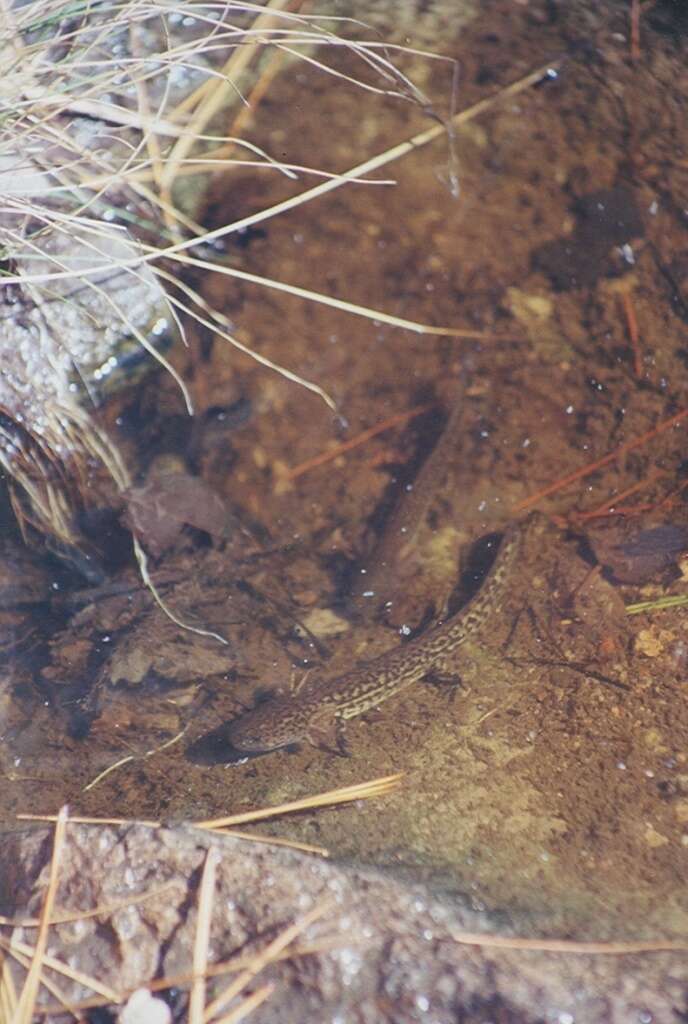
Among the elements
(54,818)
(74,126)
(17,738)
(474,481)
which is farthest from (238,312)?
(54,818)

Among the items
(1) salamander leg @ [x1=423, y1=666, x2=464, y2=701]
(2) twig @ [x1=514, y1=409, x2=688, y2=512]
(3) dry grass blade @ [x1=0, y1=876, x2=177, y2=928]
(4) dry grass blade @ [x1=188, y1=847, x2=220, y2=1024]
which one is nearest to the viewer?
(4) dry grass blade @ [x1=188, y1=847, x2=220, y2=1024]

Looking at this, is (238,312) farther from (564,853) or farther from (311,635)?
(564,853)

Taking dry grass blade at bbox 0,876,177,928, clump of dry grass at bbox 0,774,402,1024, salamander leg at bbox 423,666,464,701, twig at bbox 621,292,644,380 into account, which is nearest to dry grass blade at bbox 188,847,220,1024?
clump of dry grass at bbox 0,774,402,1024

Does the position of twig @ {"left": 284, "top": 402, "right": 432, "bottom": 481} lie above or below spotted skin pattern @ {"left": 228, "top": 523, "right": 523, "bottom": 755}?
above

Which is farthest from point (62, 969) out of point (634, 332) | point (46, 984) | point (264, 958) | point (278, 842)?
point (634, 332)

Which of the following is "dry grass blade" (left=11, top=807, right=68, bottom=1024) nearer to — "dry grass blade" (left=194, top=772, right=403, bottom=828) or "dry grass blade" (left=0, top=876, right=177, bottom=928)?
"dry grass blade" (left=0, top=876, right=177, bottom=928)

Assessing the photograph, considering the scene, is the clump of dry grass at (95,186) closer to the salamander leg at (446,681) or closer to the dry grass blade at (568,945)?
the salamander leg at (446,681)

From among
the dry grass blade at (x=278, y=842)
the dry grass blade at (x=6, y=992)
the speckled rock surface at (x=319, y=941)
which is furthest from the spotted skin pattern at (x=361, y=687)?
the dry grass blade at (x=6, y=992)
